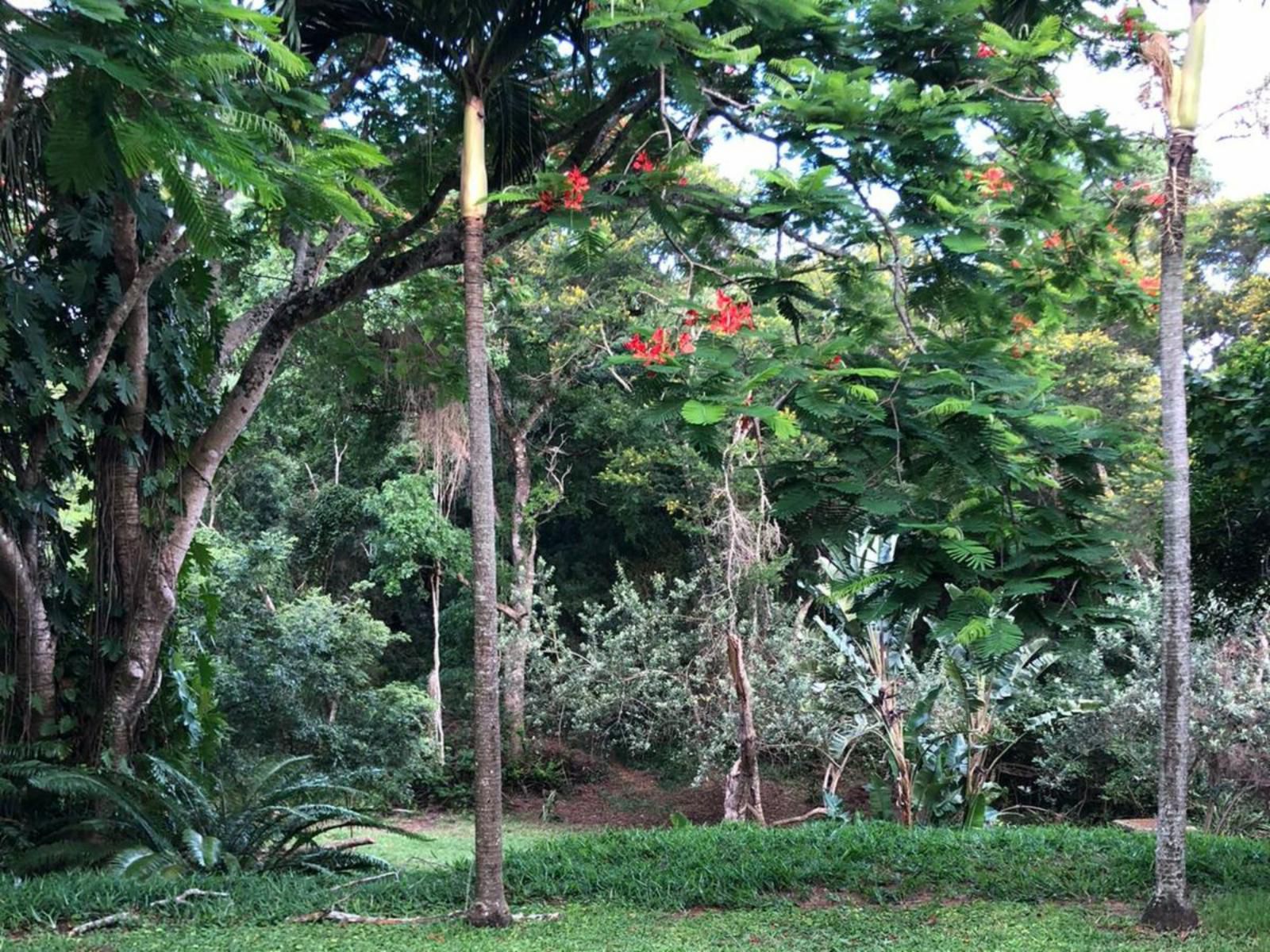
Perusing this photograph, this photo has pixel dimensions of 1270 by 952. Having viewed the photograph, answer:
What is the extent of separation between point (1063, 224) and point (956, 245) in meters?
1.35

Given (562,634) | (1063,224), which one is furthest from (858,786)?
(1063,224)

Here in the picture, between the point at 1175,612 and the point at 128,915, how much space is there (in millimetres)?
5273

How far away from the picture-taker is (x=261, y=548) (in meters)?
13.0

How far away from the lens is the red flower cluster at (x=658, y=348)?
425cm

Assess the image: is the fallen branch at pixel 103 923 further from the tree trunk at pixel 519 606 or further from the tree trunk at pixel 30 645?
the tree trunk at pixel 519 606

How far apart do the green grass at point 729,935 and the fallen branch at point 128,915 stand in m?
0.10

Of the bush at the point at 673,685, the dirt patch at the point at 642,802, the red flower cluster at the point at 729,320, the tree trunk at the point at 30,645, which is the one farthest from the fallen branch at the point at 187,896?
the dirt patch at the point at 642,802

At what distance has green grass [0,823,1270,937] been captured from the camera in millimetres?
5301

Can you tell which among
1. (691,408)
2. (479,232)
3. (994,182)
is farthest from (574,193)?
(994,182)

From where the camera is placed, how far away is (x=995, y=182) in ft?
18.6

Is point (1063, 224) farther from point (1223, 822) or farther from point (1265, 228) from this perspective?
point (1223, 822)

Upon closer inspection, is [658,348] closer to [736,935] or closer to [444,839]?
[736,935]

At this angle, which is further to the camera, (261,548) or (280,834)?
(261,548)

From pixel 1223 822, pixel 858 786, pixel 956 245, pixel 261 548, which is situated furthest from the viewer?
pixel 858 786
